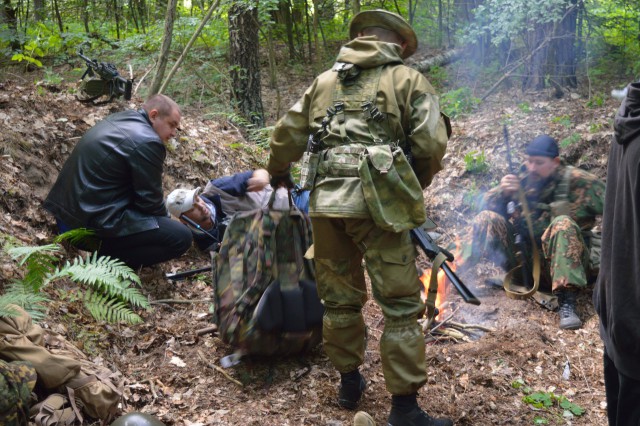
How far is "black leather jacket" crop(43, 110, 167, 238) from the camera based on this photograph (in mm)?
5203

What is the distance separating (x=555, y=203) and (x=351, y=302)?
3.06m

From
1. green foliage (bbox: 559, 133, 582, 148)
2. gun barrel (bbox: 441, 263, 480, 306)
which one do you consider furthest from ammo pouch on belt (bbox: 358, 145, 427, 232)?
green foliage (bbox: 559, 133, 582, 148)

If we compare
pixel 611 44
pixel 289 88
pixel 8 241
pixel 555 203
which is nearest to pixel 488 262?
pixel 555 203

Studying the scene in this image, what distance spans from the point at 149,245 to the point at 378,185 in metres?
2.84

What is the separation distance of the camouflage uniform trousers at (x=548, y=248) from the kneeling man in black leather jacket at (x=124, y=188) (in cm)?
312

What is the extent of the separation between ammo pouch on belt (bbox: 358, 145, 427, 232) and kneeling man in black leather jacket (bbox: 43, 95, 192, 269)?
2.65 meters

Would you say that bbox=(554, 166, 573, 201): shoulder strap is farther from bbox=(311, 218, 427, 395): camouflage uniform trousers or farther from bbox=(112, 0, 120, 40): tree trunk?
bbox=(112, 0, 120, 40): tree trunk

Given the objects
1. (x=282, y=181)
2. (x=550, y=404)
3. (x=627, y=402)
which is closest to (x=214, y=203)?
(x=282, y=181)

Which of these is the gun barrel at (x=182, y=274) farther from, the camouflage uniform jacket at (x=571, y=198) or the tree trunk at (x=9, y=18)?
the tree trunk at (x=9, y=18)

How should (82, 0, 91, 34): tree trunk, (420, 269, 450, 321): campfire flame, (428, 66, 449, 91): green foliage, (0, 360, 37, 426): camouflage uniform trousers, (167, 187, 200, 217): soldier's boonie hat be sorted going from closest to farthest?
(0, 360, 37, 426): camouflage uniform trousers → (420, 269, 450, 321): campfire flame → (167, 187, 200, 217): soldier's boonie hat → (428, 66, 449, 91): green foliage → (82, 0, 91, 34): tree trunk

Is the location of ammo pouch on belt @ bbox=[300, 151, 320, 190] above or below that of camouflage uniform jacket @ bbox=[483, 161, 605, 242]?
above

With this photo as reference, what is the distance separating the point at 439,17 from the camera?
14.3 metres

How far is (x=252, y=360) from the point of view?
451cm

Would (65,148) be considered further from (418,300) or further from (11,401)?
(418,300)
